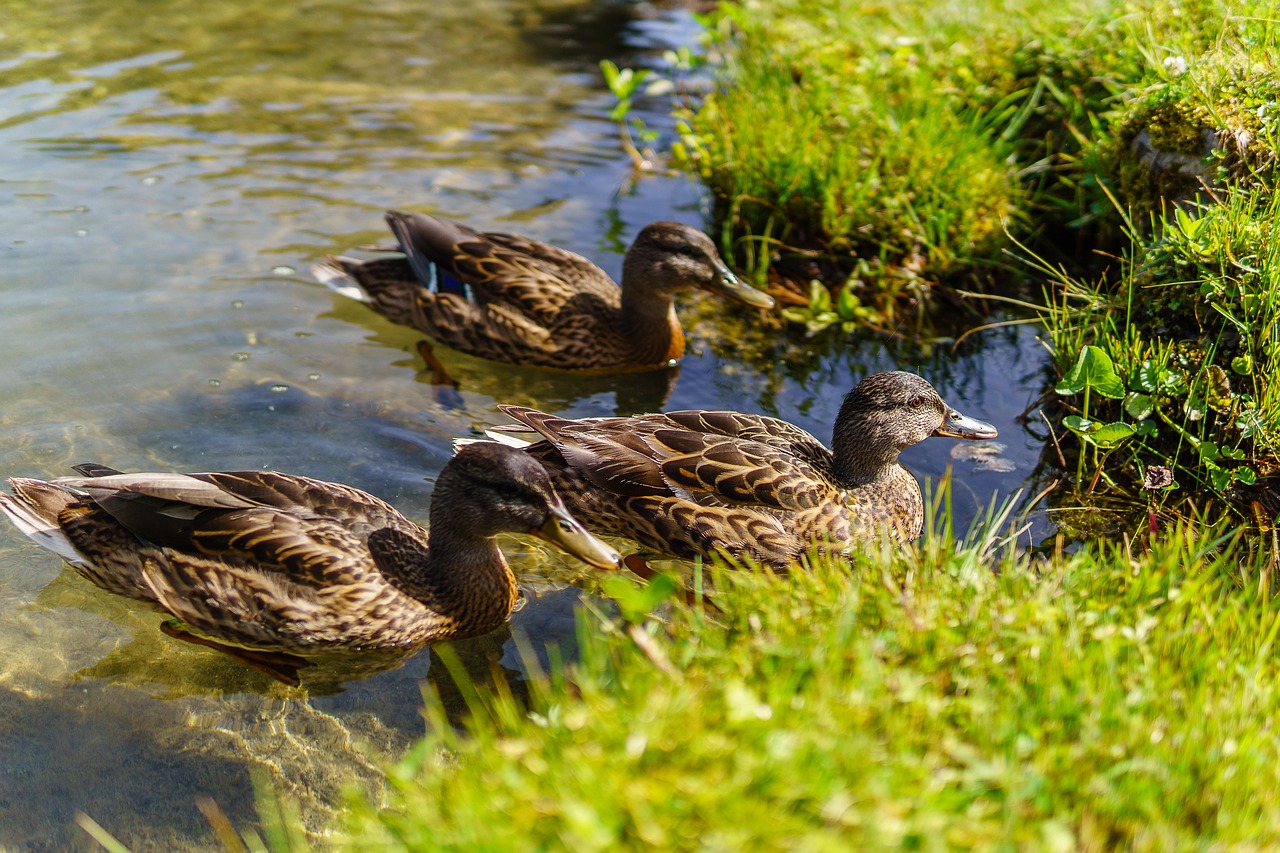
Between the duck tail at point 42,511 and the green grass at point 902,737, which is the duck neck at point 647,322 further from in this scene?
the green grass at point 902,737

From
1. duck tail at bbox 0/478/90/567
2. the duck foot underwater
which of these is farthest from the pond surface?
duck tail at bbox 0/478/90/567

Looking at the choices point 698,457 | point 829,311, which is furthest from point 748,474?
point 829,311

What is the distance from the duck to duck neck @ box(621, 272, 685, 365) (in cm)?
232

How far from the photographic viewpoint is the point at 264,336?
21.5 ft

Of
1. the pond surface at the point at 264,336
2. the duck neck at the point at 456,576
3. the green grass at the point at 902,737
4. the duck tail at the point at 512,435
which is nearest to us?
the green grass at the point at 902,737

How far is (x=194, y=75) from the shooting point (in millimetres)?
9648

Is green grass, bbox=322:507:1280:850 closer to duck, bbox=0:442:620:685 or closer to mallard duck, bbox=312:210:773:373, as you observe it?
duck, bbox=0:442:620:685

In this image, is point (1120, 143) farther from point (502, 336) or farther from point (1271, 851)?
point (1271, 851)

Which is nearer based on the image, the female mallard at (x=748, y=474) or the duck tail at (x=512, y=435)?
the female mallard at (x=748, y=474)

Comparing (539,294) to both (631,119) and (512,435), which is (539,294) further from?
(631,119)

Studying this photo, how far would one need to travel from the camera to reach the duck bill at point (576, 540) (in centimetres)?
420

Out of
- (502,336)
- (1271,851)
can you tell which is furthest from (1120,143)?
(1271,851)

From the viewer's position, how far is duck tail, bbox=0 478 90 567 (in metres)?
4.51

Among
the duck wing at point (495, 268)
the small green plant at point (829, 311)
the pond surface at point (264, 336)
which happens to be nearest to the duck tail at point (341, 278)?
the pond surface at point (264, 336)
